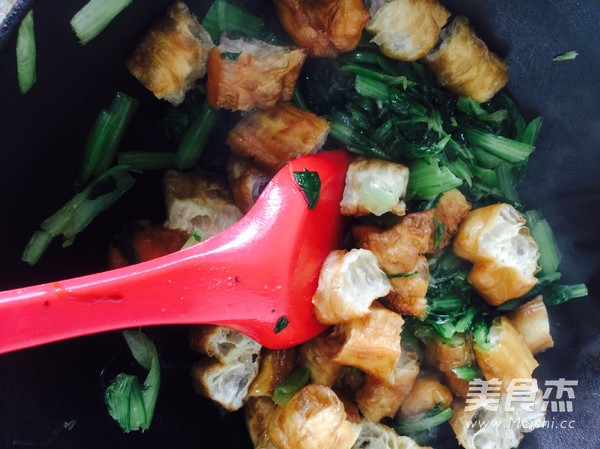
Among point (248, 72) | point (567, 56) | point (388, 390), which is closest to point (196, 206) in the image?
point (248, 72)

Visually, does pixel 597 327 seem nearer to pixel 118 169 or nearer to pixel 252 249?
pixel 252 249

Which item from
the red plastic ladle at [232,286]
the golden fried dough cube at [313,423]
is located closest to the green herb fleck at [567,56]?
the red plastic ladle at [232,286]

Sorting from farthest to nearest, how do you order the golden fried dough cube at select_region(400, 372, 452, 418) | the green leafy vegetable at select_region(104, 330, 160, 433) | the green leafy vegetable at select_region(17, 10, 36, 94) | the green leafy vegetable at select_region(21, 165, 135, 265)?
the golden fried dough cube at select_region(400, 372, 452, 418), the green leafy vegetable at select_region(104, 330, 160, 433), the green leafy vegetable at select_region(21, 165, 135, 265), the green leafy vegetable at select_region(17, 10, 36, 94)

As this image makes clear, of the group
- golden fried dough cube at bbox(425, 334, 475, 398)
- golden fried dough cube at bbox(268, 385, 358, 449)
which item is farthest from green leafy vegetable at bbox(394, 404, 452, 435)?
golden fried dough cube at bbox(268, 385, 358, 449)

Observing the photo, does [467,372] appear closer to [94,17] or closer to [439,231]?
[439,231]

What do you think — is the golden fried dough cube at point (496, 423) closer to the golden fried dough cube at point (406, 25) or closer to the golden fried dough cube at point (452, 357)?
the golden fried dough cube at point (452, 357)

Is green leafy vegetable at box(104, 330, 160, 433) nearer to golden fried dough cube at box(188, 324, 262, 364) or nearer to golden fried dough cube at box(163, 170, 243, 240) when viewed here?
golden fried dough cube at box(188, 324, 262, 364)
